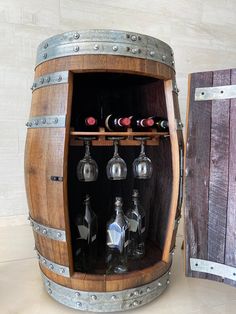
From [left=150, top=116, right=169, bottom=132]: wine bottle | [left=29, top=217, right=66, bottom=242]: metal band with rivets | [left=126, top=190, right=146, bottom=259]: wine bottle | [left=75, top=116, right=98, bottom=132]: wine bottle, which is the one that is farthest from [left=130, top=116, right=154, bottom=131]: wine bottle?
[left=29, top=217, right=66, bottom=242]: metal band with rivets

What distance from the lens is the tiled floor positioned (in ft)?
3.18

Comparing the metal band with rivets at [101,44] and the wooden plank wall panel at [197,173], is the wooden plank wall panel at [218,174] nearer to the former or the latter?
the wooden plank wall panel at [197,173]

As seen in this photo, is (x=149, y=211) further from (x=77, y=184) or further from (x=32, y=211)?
(x=32, y=211)

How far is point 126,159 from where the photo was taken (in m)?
1.34

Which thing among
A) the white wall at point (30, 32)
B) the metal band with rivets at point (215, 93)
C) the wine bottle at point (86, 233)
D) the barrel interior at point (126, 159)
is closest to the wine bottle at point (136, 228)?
the barrel interior at point (126, 159)

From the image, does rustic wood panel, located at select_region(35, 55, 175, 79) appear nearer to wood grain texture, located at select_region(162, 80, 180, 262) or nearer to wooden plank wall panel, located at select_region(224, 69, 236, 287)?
wood grain texture, located at select_region(162, 80, 180, 262)

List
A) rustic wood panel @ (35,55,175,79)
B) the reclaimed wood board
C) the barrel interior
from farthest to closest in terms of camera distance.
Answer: the barrel interior < the reclaimed wood board < rustic wood panel @ (35,55,175,79)

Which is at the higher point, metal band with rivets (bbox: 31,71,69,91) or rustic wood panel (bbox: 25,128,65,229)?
metal band with rivets (bbox: 31,71,69,91)

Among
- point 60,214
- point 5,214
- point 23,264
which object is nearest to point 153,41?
point 60,214

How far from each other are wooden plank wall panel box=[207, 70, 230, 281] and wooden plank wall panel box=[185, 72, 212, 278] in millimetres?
17

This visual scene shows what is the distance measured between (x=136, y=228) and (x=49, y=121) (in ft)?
1.82

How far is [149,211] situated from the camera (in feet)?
4.05

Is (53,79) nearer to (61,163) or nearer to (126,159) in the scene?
(61,163)

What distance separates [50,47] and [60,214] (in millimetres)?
510
